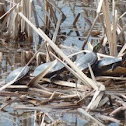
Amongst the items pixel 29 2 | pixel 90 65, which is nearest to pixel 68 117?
pixel 90 65

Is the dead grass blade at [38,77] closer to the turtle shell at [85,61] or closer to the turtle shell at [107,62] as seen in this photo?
the turtle shell at [85,61]

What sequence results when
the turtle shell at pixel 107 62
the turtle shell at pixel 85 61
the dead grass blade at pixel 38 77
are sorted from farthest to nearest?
1. the turtle shell at pixel 107 62
2. the turtle shell at pixel 85 61
3. the dead grass blade at pixel 38 77

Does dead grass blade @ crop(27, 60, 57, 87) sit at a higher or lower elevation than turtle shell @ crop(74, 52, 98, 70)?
lower

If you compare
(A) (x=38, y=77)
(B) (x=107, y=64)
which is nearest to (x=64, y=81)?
(A) (x=38, y=77)

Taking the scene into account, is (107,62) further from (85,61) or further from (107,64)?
(85,61)

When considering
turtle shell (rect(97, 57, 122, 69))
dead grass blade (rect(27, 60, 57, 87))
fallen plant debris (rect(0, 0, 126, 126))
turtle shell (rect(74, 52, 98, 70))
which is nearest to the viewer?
fallen plant debris (rect(0, 0, 126, 126))

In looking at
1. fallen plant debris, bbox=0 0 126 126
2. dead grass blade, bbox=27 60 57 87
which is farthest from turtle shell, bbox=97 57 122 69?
dead grass blade, bbox=27 60 57 87

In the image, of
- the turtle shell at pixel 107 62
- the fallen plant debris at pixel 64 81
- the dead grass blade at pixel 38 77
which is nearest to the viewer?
the fallen plant debris at pixel 64 81

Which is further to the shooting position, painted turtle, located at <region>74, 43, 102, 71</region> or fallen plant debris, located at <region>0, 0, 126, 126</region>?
painted turtle, located at <region>74, 43, 102, 71</region>

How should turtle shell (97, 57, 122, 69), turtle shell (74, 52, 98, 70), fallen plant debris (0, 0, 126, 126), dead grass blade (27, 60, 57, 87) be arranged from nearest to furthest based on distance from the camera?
fallen plant debris (0, 0, 126, 126) → dead grass blade (27, 60, 57, 87) → turtle shell (74, 52, 98, 70) → turtle shell (97, 57, 122, 69)

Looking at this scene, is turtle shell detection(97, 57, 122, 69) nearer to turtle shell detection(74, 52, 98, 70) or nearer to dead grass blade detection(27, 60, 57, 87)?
turtle shell detection(74, 52, 98, 70)

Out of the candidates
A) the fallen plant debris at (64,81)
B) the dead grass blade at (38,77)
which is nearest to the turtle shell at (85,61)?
the fallen plant debris at (64,81)

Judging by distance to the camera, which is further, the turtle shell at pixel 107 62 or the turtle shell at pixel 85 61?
the turtle shell at pixel 107 62

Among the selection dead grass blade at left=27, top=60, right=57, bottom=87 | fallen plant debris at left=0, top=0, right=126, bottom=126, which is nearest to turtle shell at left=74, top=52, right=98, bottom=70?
fallen plant debris at left=0, top=0, right=126, bottom=126
